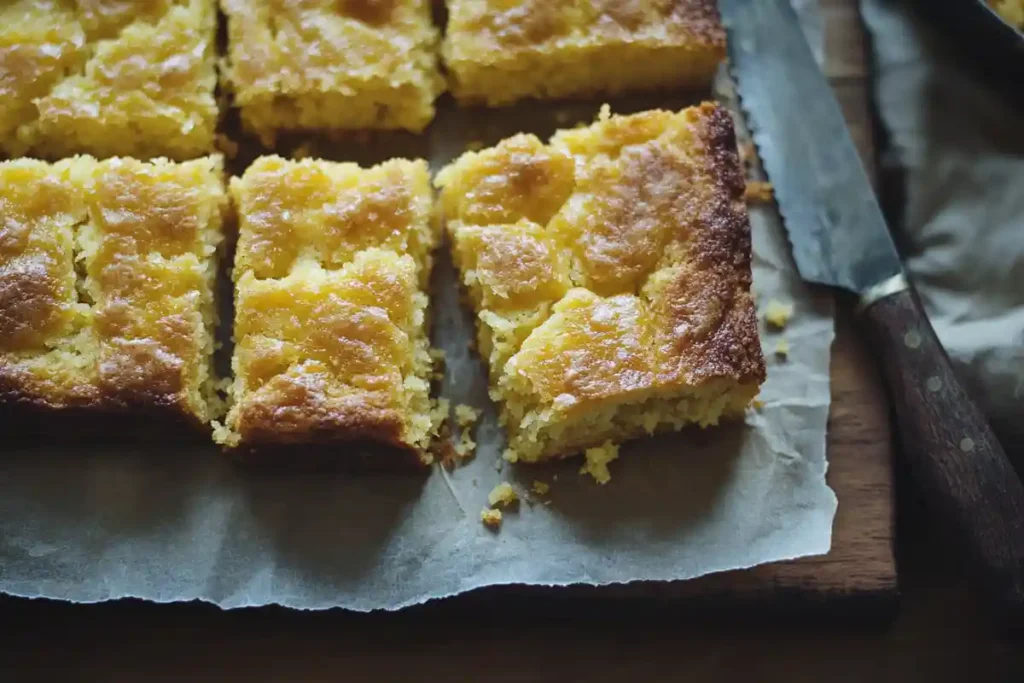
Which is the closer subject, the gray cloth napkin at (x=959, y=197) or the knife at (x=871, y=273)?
the knife at (x=871, y=273)

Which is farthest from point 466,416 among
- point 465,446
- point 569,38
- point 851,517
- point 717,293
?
point 569,38

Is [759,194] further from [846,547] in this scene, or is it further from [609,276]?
[846,547]

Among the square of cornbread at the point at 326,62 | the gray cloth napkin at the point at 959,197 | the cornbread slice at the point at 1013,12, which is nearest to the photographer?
the gray cloth napkin at the point at 959,197

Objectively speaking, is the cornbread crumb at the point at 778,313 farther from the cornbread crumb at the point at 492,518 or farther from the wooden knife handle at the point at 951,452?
the cornbread crumb at the point at 492,518

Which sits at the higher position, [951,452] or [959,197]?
[959,197]

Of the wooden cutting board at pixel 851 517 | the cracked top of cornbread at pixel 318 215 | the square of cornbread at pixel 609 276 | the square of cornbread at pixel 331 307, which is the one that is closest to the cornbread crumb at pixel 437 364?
the square of cornbread at pixel 331 307

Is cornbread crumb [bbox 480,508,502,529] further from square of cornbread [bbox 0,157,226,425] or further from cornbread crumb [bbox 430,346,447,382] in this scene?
square of cornbread [bbox 0,157,226,425]
